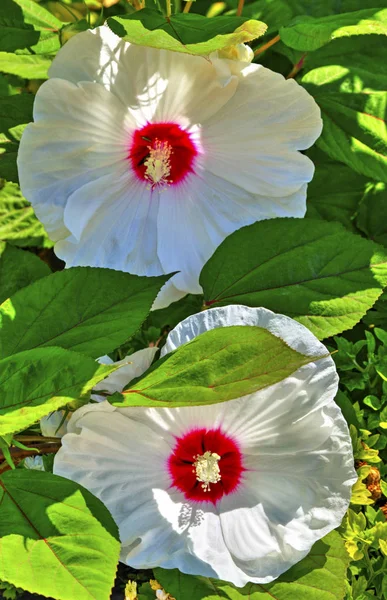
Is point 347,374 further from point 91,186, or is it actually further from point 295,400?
point 91,186

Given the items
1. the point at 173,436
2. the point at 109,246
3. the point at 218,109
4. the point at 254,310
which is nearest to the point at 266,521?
the point at 173,436

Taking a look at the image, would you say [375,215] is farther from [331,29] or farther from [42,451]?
[42,451]

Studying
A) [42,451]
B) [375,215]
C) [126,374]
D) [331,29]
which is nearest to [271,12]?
[331,29]

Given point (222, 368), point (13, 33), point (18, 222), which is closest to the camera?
point (222, 368)

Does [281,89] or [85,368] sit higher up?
[281,89]

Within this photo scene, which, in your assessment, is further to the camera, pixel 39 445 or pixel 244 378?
pixel 39 445

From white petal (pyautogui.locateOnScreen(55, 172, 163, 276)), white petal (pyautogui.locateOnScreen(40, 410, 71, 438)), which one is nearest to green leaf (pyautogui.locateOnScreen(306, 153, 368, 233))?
white petal (pyautogui.locateOnScreen(55, 172, 163, 276))
